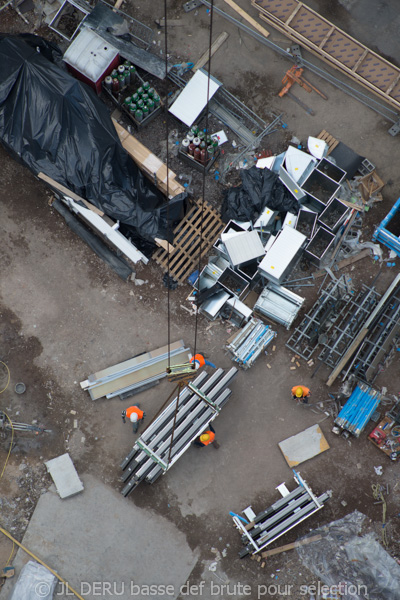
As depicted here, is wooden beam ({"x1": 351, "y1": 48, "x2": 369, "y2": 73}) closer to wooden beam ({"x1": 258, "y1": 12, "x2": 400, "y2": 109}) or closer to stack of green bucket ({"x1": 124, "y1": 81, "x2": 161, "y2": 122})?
wooden beam ({"x1": 258, "y1": 12, "x2": 400, "y2": 109})

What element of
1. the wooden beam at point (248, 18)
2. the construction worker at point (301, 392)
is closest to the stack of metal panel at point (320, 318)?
the construction worker at point (301, 392)

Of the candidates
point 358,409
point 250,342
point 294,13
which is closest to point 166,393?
point 250,342

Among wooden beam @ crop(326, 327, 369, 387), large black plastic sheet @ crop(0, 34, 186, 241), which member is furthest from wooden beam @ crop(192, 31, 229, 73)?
wooden beam @ crop(326, 327, 369, 387)

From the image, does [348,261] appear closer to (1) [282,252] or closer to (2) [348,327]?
(2) [348,327]

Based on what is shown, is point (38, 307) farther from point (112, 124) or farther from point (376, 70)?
point (376, 70)

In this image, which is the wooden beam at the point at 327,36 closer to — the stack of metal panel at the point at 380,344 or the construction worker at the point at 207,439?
the stack of metal panel at the point at 380,344

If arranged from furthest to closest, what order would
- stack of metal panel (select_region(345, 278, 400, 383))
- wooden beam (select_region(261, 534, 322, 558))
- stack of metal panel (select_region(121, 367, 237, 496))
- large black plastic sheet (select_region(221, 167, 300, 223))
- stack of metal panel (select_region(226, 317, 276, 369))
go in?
large black plastic sheet (select_region(221, 167, 300, 223)) → stack of metal panel (select_region(226, 317, 276, 369)) → stack of metal panel (select_region(345, 278, 400, 383)) → wooden beam (select_region(261, 534, 322, 558)) → stack of metal panel (select_region(121, 367, 237, 496))
